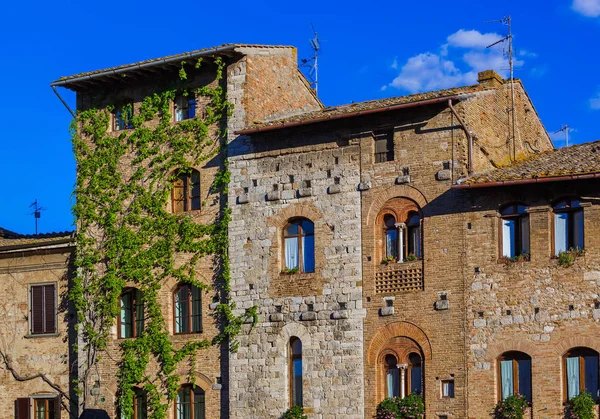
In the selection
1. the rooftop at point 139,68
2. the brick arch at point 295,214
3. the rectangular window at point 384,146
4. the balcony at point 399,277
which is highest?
the rooftop at point 139,68

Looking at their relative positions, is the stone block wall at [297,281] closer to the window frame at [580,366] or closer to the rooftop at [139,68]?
the rooftop at [139,68]

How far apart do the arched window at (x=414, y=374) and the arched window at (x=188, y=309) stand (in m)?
6.40

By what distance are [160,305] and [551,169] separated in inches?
458

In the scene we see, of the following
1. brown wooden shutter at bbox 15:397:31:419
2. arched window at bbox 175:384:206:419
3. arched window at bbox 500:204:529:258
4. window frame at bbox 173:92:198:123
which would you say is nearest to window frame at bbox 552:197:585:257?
arched window at bbox 500:204:529:258

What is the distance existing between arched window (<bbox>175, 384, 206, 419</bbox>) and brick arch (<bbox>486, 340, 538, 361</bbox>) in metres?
8.41

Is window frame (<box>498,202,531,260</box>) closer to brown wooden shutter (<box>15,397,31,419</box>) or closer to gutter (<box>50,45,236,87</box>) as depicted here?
gutter (<box>50,45,236,87</box>)

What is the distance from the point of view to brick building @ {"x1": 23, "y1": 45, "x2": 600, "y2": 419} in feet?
104

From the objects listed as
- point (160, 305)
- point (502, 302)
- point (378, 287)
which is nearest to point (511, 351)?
point (502, 302)

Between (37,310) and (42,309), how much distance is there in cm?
19

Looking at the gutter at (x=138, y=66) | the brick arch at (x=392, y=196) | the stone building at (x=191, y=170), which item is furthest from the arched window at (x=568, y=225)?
the gutter at (x=138, y=66)

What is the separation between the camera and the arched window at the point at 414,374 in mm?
32938

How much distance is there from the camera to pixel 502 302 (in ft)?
105

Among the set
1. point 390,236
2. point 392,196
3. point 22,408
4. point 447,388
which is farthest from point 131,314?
point 447,388

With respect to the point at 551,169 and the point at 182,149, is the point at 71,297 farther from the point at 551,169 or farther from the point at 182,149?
the point at 551,169
